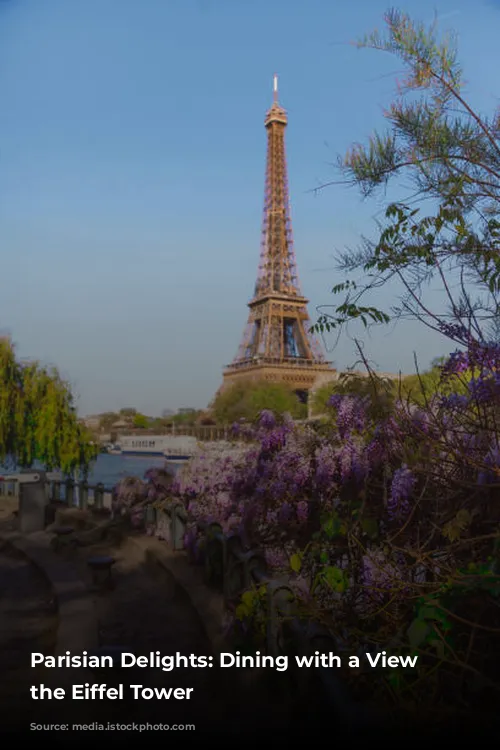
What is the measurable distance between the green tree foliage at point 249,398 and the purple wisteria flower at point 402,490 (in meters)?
63.4

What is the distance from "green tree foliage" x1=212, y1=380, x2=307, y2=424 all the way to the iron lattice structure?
2079 millimetres

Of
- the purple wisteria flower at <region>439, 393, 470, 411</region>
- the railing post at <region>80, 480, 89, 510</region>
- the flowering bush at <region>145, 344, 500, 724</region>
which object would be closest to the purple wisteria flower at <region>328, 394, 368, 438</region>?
the flowering bush at <region>145, 344, 500, 724</region>

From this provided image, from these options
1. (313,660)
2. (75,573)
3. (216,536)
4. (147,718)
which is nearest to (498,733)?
(313,660)

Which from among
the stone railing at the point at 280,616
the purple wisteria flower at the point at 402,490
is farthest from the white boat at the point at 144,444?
the purple wisteria flower at the point at 402,490

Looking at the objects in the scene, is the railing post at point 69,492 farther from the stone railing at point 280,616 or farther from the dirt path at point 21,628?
the stone railing at point 280,616

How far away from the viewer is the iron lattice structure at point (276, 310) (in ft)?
269

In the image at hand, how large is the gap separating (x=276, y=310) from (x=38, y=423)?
61.9 meters

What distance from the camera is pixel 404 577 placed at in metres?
4.21

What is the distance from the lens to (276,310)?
82.7 metres

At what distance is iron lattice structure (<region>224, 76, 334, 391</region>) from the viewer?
269ft

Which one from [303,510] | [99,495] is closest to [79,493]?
[99,495]

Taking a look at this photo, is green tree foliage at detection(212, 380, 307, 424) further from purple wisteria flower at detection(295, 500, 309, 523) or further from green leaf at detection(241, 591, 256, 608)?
green leaf at detection(241, 591, 256, 608)

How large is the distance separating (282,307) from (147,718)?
79672 mm

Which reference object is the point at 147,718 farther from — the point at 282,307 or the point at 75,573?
the point at 282,307
